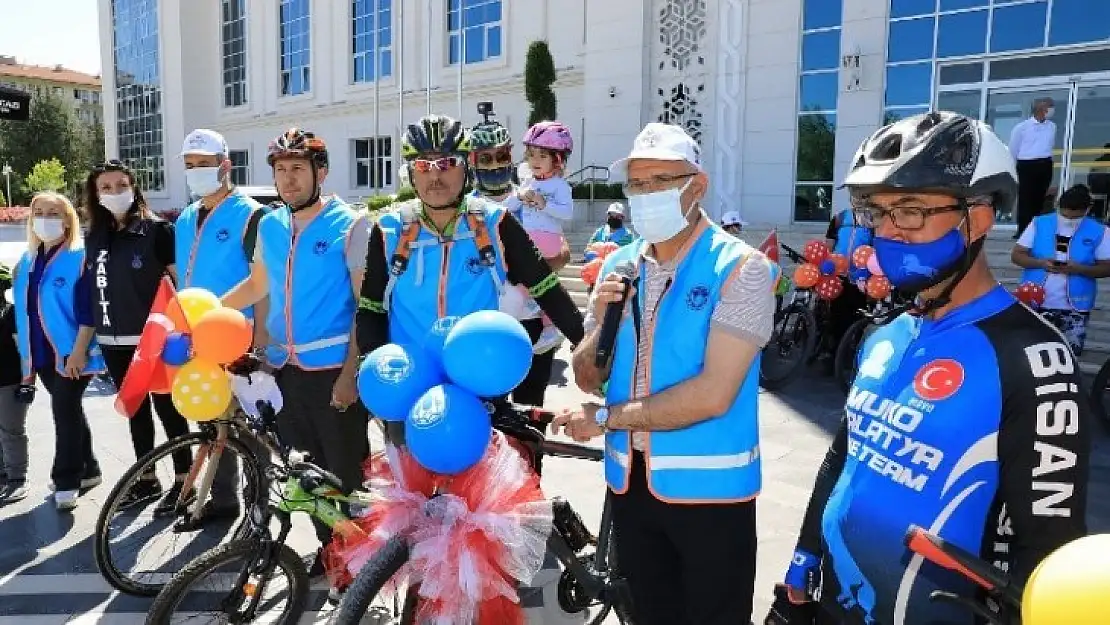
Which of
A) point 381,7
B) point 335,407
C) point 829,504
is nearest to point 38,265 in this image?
point 335,407

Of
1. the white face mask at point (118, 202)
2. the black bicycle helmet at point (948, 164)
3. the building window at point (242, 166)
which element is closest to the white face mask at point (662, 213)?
the black bicycle helmet at point (948, 164)

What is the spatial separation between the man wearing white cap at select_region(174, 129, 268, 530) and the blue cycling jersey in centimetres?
330

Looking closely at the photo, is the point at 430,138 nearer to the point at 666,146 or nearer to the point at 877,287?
the point at 666,146

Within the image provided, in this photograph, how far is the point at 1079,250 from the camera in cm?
617

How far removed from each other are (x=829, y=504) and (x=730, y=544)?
0.47 metres

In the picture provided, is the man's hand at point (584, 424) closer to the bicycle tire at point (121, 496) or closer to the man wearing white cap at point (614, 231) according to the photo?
the bicycle tire at point (121, 496)

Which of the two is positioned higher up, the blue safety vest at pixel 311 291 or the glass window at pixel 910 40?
the glass window at pixel 910 40

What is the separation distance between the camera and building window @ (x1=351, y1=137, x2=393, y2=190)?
83.6 ft

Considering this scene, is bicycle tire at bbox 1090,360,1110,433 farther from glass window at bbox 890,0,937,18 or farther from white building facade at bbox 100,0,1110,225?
glass window at bbox 890,0,937,18

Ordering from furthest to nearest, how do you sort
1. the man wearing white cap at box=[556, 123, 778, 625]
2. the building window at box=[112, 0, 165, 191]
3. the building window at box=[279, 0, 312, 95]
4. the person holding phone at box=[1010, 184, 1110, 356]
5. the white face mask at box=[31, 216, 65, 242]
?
the building window at box=[112, 0, 165, 191] < the building window at box=[279, 0, 312, 95] < the person holding phone at box=[1010, 184, 1110, 356] < the white face mask at box=[31, 216, 65, 242] < the man wearing white cap at box=[556, 123, 778, 625]

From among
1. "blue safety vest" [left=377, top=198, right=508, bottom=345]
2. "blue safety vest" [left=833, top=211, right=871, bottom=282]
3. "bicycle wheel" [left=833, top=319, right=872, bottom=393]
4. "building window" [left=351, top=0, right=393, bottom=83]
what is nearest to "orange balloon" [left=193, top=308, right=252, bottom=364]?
"blue safety vest" [left=377, top=198, right=508, bottom=345]

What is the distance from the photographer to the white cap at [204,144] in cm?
413

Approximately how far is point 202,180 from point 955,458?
402 cm

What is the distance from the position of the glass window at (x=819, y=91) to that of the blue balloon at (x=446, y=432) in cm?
1342
